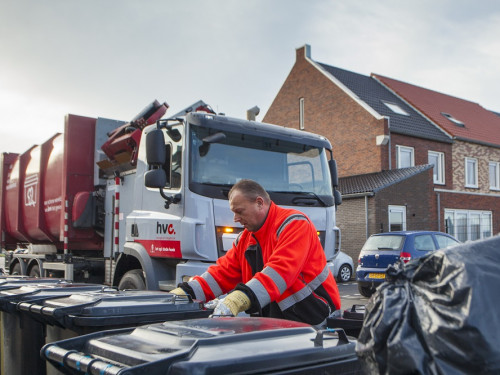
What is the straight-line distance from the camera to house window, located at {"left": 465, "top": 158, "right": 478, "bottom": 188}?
2612 centimetres

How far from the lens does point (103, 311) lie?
267 cm

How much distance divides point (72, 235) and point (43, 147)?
1550 mm

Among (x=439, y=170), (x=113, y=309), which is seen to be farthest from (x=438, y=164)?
(x=113, y=309)

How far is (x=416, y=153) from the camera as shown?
79.4 ft

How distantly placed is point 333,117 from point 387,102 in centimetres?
298

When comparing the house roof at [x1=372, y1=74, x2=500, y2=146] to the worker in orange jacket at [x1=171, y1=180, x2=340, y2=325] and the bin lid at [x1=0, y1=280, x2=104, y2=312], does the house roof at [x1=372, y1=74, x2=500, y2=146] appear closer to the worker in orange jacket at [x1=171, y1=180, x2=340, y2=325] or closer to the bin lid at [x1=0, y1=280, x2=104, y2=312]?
the worker in orange jacket at [x1=171, y1=180, x2=340, y2=325]

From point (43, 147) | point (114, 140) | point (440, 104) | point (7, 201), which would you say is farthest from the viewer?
point (440, 104)

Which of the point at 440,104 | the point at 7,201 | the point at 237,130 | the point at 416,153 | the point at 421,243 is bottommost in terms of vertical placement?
the point at 421,243

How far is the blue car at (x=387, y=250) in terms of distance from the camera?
11.7 m

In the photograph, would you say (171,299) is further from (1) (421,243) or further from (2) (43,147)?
(1) (421,243)

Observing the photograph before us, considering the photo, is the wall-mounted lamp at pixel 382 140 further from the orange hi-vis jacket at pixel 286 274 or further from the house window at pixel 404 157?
the orange hi-vis jacket at pixel 286 274

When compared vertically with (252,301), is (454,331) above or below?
above

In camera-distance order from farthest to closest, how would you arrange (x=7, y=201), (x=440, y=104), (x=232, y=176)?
(x=440, y=104), (x=7, y=201), (x=232, y=176)

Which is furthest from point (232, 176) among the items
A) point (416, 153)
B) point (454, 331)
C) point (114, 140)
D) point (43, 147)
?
point (416, 153)
